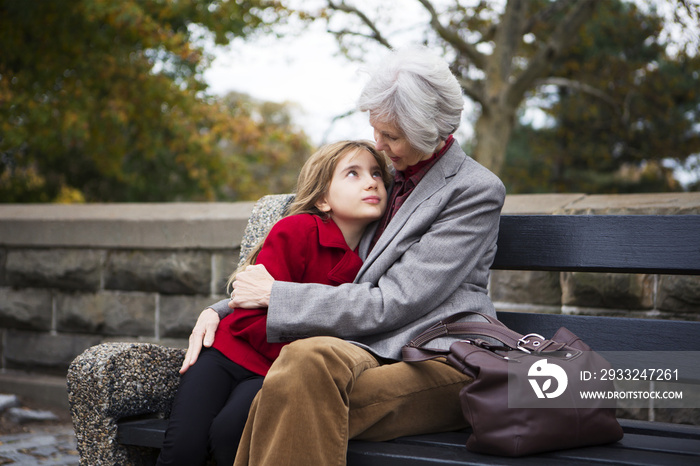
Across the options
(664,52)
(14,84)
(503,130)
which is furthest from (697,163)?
(14,84)

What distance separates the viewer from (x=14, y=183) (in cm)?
1048

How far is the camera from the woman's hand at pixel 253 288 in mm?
2232

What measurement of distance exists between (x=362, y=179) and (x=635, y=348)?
3.55ft

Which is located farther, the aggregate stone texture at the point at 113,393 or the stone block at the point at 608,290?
the stone block at the point at 608,290

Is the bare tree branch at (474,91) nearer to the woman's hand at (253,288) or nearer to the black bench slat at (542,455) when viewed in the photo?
the woman's hand at (253,288)

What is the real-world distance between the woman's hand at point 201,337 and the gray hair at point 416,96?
0.89 metres

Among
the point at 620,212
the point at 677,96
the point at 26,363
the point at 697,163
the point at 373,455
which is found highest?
the point at 677,96

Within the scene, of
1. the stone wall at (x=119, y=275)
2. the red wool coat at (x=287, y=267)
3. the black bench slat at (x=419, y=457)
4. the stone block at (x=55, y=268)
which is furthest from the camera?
the stone block at (x=55, y=268)

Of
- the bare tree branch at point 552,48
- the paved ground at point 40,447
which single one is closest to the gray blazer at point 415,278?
the paved ground at point 40,447

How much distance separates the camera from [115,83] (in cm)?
815

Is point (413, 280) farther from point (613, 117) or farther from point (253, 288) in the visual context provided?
point (613, 117)

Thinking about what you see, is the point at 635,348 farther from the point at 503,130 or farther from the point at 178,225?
the point at 503,130

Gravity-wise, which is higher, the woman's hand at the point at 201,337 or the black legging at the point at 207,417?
the woman's hand at the point at 201,337

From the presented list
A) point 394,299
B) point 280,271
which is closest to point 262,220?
Answer: point 280,271
